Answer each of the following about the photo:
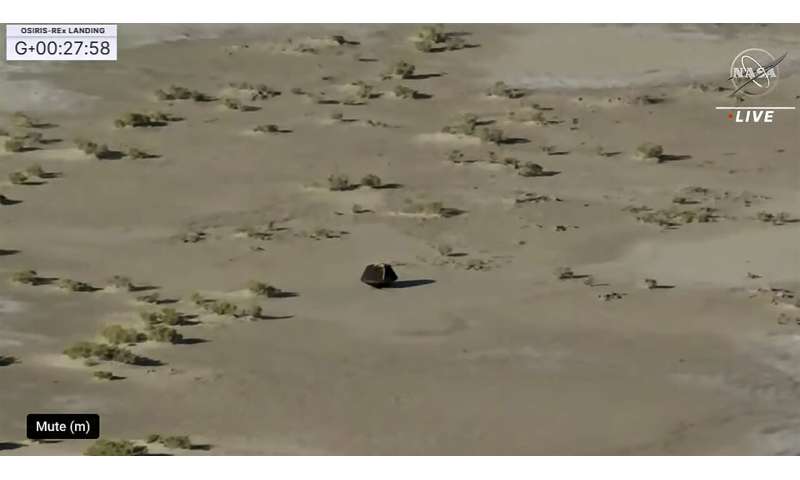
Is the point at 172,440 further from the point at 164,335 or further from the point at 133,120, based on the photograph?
the point at 133,120

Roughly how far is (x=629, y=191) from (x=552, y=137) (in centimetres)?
385

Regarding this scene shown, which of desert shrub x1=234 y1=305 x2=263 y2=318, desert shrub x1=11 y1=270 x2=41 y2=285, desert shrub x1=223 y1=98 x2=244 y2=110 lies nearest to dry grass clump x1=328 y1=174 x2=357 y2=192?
desert shrub x1=223 y1=98 x2=244 y2=110

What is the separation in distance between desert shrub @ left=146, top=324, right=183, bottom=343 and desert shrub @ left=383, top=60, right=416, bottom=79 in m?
15.6

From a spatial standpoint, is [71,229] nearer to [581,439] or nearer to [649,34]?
[581,439]


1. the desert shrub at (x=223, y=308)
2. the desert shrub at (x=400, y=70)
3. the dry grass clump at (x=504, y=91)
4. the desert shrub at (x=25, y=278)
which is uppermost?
the desert shrub at (x=400, y=70)

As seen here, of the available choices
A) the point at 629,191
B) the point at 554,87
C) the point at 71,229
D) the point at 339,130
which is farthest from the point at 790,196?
the point at 71,229

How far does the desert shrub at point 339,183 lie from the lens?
48062 mm

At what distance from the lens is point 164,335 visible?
40.5 meters

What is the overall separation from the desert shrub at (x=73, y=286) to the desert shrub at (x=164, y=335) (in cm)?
295

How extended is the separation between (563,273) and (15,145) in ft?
54.8

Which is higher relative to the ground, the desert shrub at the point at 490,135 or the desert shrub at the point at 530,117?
the desert shrub at the point at 530,117

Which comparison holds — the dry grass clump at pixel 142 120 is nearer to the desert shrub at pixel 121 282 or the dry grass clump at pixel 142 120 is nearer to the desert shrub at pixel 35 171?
the desert shrub at pixel 35 171

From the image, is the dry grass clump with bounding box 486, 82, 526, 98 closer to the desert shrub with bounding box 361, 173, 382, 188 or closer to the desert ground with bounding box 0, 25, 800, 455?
the desert ground with bounding box 0, 25, 800, 455

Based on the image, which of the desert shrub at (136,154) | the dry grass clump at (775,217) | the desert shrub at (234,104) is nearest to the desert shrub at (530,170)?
the dry grass clump at (775,217)
